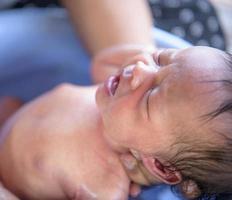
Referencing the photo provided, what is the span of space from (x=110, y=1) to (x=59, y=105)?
279 mm

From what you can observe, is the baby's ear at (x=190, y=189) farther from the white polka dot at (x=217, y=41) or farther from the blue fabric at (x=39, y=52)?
the white polka dot at (x=217, y=41)

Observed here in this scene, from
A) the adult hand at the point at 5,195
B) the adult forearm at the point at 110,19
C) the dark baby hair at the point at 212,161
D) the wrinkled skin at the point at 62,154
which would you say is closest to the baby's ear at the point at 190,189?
the dark baby hair at the point at 212,161

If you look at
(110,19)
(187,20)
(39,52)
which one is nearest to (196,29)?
(187,20)

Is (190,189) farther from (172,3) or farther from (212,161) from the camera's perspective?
(172,3)

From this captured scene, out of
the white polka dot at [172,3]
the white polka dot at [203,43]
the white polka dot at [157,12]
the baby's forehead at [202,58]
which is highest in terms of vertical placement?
the baby's forehead at [202,58]

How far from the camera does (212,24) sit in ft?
4.19

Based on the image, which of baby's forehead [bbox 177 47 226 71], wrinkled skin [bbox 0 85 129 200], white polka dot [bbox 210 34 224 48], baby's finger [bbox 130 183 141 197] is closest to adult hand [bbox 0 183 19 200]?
wrinkled skin [bbox 0 85 129 200]

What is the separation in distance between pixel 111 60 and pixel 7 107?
23 cm

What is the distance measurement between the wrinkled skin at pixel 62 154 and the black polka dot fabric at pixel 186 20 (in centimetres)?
42

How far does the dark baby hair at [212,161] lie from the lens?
63cm

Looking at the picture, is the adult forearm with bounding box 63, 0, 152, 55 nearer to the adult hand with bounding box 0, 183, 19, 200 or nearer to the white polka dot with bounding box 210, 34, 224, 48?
the white polka dot with bounding box 210, 34, 224, 48

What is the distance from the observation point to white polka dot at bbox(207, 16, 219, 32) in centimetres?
127

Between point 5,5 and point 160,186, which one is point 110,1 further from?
point 160,186

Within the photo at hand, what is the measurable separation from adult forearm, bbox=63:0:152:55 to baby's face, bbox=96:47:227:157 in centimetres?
29
